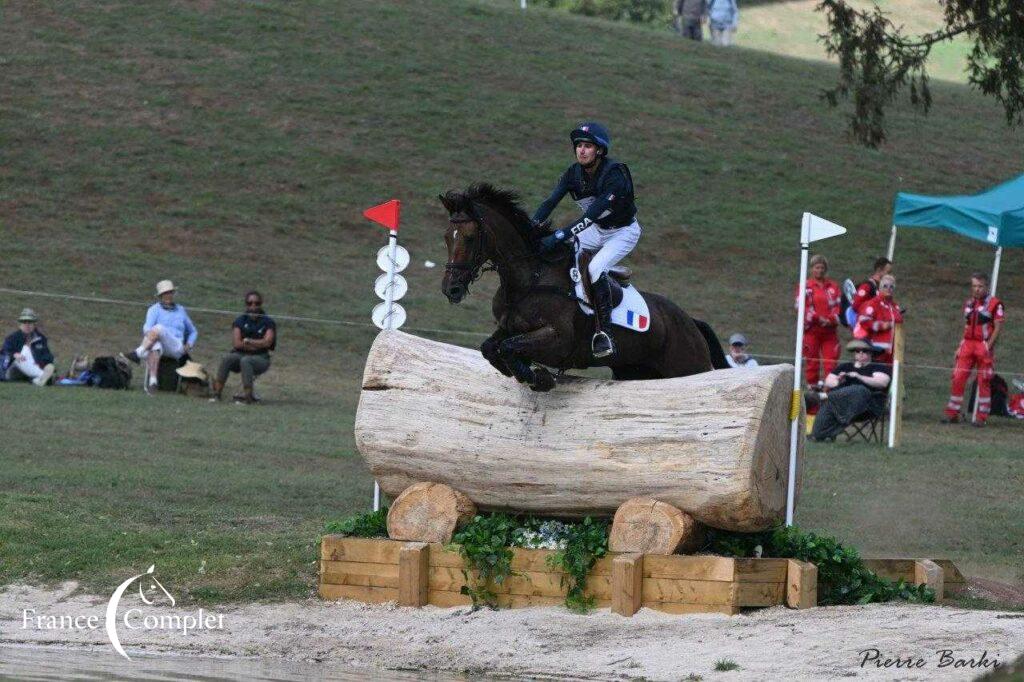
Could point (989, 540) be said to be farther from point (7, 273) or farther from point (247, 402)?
point (7, 273)

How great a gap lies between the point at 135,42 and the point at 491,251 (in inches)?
1217

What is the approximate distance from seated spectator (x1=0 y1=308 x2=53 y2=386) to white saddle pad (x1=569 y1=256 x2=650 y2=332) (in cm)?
1121

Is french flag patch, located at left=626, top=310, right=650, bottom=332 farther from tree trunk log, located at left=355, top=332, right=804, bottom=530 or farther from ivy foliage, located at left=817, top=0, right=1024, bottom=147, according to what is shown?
ivy foliage, located at left=817, top=0, right=1024, bottom=147

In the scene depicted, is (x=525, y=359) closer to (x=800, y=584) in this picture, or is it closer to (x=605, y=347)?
(x=605, y=347)

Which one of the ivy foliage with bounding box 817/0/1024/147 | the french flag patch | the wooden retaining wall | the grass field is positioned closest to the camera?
the wooden retaining wall

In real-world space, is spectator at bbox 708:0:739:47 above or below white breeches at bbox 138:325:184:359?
above

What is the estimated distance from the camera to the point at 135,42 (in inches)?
1521

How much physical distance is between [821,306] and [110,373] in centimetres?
940

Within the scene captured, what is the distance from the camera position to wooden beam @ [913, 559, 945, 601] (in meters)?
9.82

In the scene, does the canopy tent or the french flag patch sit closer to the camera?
the french flag patch

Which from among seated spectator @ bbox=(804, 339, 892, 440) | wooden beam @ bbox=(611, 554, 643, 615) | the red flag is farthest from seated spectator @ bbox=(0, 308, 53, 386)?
wooden beam @ bbox=(611, 554, 643, 615)

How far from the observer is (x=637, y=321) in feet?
34.3

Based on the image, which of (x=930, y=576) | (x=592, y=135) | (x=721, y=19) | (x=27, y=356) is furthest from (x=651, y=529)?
(x=721, y=19)

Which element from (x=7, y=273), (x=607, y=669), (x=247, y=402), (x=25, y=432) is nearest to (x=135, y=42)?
(x=7, y=273)
